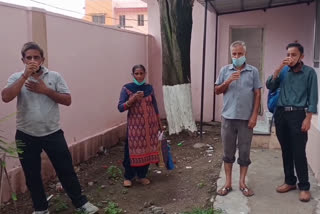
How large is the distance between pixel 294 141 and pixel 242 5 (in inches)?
170

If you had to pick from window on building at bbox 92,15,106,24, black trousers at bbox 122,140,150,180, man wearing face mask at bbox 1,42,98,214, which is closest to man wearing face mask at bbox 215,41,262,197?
black trousers at bbox 122,140,150,180

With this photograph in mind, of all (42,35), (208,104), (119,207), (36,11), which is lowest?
(119,207)

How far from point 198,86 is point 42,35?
15.6ft

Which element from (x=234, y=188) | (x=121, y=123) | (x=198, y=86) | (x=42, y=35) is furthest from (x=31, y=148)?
(x=198, y=86)

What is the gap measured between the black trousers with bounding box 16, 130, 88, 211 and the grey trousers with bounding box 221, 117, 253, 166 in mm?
1661

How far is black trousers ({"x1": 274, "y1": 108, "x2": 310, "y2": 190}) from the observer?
3.66 m

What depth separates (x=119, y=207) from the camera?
4008 mm

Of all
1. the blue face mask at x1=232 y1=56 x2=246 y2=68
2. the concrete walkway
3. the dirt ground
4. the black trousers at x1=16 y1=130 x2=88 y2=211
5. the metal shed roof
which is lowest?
the dirt ground

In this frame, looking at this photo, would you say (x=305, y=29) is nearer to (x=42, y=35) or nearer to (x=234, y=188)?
(x=234, y=188)

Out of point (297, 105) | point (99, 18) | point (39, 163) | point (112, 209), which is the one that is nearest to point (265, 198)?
point (297, 105)

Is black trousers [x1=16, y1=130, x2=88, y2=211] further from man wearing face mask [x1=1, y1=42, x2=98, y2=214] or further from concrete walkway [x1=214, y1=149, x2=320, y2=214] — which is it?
concrete walkway [x1=214, y1=149, x2=320, y2=214]

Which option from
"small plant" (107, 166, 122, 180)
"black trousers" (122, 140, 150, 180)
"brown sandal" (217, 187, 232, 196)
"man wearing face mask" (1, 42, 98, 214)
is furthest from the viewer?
"small plant" (107, 166, 122, 180)

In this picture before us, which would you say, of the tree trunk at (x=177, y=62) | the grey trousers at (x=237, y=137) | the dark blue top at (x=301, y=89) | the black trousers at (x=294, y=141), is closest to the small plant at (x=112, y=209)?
the grey trousers at (x=237, y=137)

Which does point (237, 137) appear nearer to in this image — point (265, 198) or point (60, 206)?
point (265, 198)
